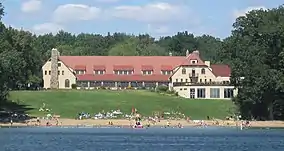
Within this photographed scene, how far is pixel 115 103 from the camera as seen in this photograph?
111m

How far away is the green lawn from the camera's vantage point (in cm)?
10594

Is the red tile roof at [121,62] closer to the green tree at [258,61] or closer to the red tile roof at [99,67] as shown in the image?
the red tile roof at [99,67]

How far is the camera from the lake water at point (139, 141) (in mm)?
59147

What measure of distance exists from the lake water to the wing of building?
57.0 metres

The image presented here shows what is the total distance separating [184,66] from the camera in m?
144

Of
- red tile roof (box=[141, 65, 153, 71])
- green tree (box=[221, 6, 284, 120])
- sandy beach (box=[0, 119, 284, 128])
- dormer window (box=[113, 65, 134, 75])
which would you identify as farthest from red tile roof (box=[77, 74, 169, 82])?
sandy beach (box=[0, 119, 284, 128])

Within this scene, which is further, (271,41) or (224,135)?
(271,41)

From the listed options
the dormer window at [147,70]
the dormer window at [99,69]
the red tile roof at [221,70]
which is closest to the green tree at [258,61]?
the red tile roof at [221,70]

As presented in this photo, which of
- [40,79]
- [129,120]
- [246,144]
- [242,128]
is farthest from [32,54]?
[246,144]

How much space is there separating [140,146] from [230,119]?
44.6 metres

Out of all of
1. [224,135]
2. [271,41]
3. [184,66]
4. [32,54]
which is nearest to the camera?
[224,135]

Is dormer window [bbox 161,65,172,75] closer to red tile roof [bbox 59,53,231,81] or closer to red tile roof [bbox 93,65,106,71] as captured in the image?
red tile roof [bbox 59,53,231,81]

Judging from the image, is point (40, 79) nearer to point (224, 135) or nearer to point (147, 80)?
point (147, 80)

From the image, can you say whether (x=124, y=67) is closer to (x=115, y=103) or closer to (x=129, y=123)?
(x=115, y=103)
